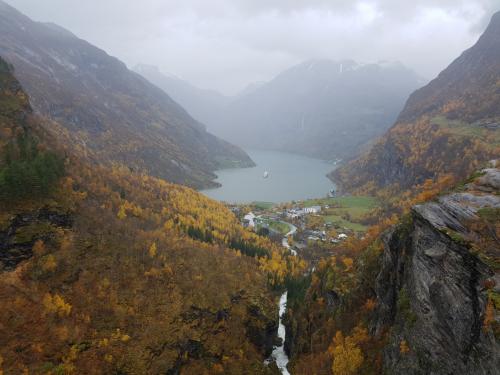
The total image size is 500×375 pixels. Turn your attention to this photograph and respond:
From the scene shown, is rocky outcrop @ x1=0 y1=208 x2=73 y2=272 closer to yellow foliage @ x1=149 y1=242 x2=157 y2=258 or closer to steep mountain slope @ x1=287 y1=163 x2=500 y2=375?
yellow foliage @ x1=149 y1=242 x2=157 y2=258

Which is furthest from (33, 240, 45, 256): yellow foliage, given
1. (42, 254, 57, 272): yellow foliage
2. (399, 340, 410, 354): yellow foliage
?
(399, 340, 410, 354): yellow foliage

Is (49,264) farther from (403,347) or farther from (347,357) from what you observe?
(403,347)

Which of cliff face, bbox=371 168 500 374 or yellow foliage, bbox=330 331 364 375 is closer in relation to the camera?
cliff face, bbox=371 168 500 374

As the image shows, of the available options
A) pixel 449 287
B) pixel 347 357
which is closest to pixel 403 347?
pixel 449 287

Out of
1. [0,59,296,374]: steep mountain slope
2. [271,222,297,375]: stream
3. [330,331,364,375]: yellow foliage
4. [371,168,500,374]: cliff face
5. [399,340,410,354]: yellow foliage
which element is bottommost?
[271,222,297,375]: stream

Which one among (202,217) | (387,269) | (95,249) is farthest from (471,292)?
(202,217)

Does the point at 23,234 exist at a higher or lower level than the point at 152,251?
higher

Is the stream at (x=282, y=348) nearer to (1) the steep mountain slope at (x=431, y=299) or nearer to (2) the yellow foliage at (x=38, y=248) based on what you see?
(1) the steep mountain slope at (x=431, y=299)
